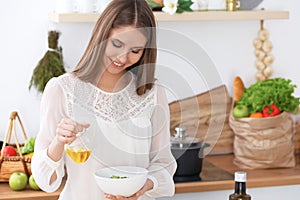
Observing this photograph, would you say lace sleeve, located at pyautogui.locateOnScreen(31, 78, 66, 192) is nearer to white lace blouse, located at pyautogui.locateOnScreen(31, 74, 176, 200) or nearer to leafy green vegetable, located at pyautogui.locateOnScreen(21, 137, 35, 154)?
white lace blouse, located at pyautogui.locateOnScreen(31, 74, 176, 200)

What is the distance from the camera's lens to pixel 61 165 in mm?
1595

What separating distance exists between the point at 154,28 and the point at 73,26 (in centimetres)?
102

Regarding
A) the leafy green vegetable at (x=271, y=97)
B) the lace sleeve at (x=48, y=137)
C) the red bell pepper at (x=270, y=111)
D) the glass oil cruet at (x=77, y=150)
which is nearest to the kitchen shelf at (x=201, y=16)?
the leafy green vegetable at (x=271, y=97)

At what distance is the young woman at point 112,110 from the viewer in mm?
1534

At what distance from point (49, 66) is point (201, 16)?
2.14 feet

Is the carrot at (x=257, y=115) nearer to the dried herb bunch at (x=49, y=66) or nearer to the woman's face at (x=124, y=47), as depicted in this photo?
the dried herb bunch at (x=49, y=66)

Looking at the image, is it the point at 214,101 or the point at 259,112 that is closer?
the point at 259,112

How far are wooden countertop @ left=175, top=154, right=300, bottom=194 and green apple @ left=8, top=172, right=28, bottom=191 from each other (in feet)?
1.81

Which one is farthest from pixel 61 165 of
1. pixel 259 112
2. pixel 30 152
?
pixel 259 112

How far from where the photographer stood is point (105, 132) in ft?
5.43

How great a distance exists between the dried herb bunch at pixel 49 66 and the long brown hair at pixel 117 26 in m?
0.80

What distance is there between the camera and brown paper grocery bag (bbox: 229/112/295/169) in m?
2.46

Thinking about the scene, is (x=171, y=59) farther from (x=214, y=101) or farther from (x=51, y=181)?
(x=51, y=181)

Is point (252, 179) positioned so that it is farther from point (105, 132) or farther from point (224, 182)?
point (105, 132)
